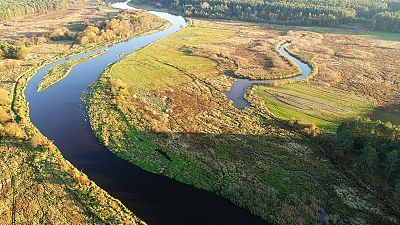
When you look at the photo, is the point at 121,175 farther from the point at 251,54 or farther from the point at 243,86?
the point at 251,54

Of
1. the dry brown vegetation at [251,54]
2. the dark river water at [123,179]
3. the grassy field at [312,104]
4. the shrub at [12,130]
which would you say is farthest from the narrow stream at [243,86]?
→ the shrub at [12,130]

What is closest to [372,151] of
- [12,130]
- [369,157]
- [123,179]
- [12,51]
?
[369,157]

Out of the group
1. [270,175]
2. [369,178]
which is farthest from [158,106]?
[369,178]

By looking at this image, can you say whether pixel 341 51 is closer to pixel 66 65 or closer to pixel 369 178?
pixel 369 178

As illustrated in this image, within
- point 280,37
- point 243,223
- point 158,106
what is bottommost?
point 243,223

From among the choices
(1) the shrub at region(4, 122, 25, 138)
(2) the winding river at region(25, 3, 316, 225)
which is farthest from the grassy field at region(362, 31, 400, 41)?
(1) the shrub at region(4, 122, 25, 138)

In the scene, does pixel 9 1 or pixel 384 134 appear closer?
pixel 384 134
